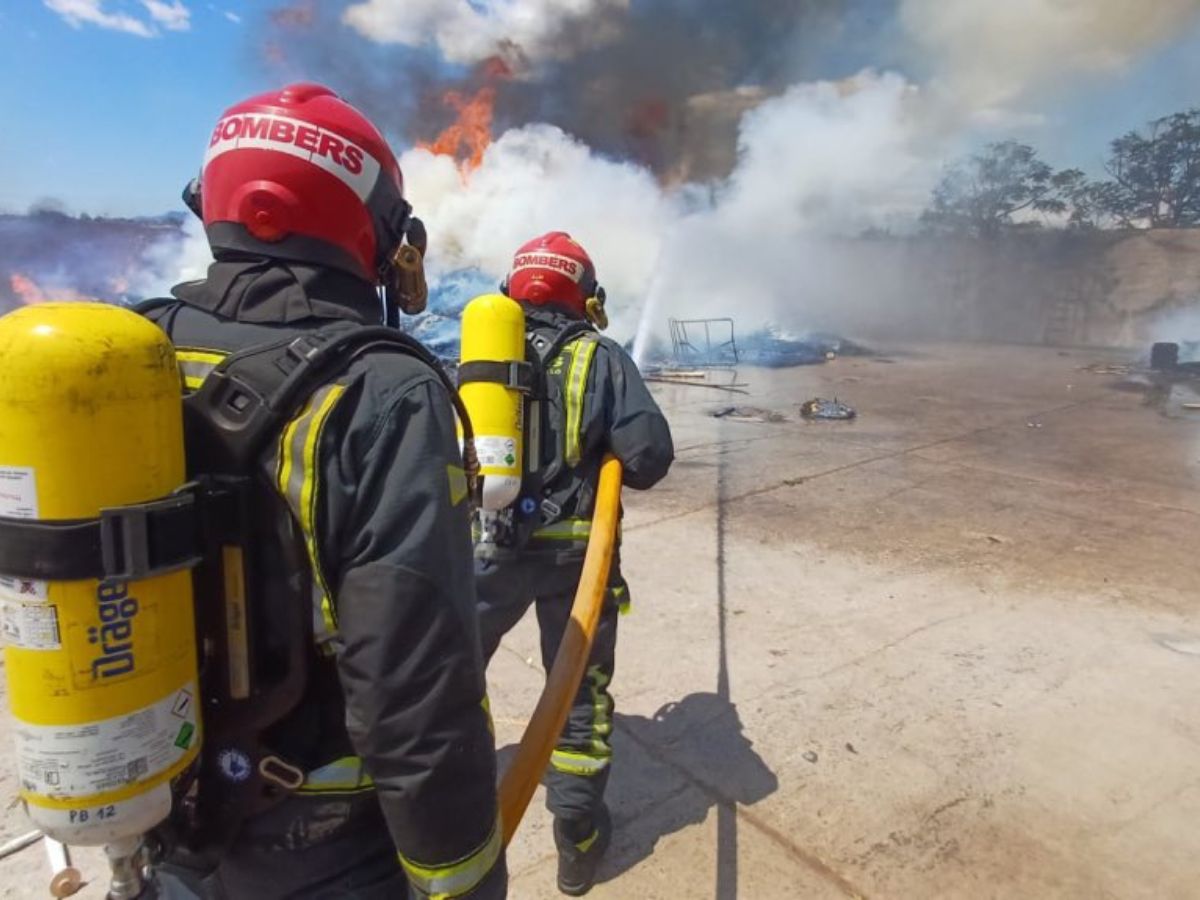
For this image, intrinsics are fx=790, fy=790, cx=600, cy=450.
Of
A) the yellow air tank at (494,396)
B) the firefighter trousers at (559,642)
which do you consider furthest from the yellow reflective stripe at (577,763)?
the yellow air tank at (494,396)

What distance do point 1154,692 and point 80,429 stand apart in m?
3.92

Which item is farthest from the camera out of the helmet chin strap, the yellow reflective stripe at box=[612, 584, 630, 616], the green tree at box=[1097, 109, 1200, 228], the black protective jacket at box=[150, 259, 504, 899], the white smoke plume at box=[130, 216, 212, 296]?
the green tree at box=[1097, 109, 1200, 228]

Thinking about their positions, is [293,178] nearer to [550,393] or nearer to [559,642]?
[550,393]

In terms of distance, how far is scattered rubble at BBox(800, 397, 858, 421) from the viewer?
9.70m

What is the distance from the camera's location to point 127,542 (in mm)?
915

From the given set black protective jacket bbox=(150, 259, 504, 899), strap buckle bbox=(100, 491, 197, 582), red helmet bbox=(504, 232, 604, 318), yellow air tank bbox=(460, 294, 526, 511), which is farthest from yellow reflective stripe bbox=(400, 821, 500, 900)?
red helmet bbox=(504, 232, 604, 318)

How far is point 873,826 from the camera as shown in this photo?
2.52 meters

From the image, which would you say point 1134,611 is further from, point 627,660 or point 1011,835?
point 627,660

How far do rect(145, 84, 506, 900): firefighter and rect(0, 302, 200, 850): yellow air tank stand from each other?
15cm

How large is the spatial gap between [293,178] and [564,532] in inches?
59.7

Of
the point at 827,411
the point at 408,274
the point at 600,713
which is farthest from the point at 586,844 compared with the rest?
the point at 827,411

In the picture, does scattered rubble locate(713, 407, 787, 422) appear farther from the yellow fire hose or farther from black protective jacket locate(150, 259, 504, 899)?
black protective jacket locate(150, 259, 504, 899)

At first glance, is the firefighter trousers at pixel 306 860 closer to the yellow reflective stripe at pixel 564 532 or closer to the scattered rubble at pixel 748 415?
the yellow reflective stripe at pixel 564 532

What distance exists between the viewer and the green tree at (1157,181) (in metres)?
28.0
